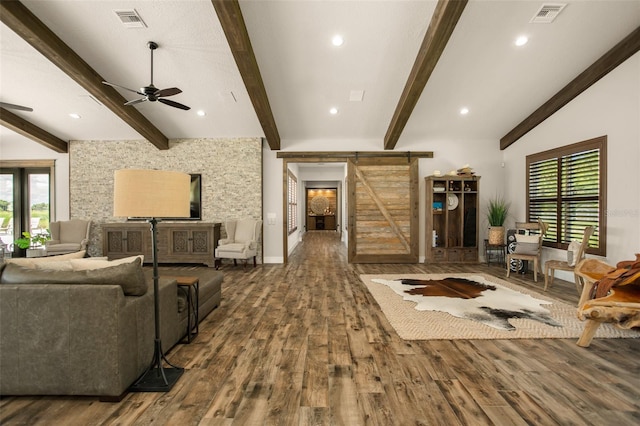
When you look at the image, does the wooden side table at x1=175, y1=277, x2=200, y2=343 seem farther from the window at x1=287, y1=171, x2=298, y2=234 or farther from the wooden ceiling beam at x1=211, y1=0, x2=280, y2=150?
the window at x1=287, y1=171, x2=298, y2=234

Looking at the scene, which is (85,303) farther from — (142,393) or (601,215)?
(601,215)

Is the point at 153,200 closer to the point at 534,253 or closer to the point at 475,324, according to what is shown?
the point at 475,324

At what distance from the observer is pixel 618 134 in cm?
404

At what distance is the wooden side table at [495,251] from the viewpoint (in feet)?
19.2

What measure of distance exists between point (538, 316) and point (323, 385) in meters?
2.59

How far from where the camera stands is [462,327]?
2869 millimetres

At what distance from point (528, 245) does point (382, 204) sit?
2699mm

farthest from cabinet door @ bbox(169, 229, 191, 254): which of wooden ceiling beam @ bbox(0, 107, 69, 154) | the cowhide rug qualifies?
the cowhide rug

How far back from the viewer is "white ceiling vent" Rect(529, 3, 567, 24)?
336cm

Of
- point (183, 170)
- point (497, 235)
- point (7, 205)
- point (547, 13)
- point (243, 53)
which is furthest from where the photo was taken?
point (7, 205)

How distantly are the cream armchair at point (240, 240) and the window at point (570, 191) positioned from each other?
17.7 feet

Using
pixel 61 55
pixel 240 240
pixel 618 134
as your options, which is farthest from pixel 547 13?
pixel 61 55

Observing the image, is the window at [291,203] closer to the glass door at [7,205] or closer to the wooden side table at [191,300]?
the wooden side table at [191,300]

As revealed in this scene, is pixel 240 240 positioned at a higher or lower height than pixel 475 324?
higher
